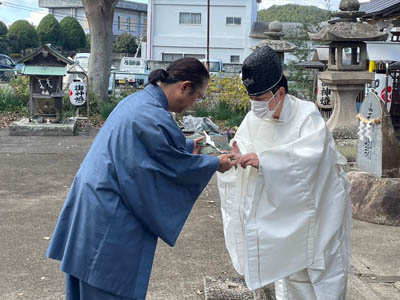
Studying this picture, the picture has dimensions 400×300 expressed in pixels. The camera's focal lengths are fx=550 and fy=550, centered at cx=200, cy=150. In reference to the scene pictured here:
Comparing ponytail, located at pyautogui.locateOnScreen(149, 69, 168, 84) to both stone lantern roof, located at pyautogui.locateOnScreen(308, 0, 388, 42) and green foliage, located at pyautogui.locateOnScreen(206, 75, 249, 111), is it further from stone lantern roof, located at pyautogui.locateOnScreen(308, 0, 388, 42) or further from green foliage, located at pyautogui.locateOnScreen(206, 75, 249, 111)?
green foliage, located at pyautogui.locateOnScreen(206, 75, 249, 111)

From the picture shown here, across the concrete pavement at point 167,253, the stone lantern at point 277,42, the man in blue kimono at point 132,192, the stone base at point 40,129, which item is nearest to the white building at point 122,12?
the stone lantern at point 277,42

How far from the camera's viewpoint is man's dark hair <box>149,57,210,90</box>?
2.62 m

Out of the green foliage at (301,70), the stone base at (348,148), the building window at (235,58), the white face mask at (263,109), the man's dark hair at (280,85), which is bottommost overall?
the stone base at (348,148)

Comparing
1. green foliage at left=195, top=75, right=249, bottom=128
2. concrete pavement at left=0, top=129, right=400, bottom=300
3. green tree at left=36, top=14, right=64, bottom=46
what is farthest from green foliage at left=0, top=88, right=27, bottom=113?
green tree at left=36, top=14, right=64, bottom=46

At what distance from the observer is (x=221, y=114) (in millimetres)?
13852

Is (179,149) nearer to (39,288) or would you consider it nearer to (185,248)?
(39,288)

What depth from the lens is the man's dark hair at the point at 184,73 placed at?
2619 millimetres

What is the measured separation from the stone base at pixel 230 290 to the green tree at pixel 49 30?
42120 millimetres

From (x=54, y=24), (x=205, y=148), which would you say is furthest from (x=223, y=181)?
(x=54, y=24)

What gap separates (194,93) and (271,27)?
36.5 feet

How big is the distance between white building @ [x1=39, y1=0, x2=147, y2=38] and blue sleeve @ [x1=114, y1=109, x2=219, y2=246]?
52.6m

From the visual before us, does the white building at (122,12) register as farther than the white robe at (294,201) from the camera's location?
Yes

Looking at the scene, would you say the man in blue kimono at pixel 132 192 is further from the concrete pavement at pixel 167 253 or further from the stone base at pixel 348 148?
the stone base at pixel 348 148

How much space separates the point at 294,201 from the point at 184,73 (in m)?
0.92
